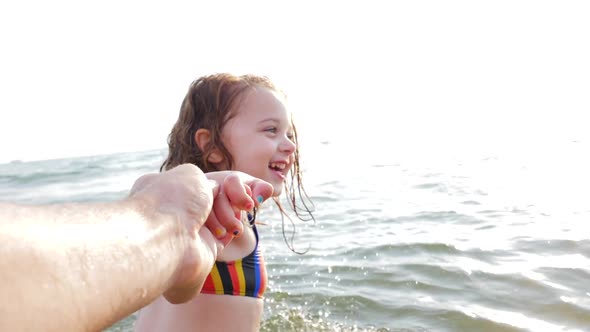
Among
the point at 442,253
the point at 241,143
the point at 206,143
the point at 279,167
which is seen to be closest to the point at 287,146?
the point at 279,167

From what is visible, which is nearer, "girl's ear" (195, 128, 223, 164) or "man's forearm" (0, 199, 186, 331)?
"man's forearm" (0, 199, 186, 331)

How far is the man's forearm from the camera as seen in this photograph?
30.9 inches

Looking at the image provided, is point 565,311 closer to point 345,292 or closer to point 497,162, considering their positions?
point 345,292

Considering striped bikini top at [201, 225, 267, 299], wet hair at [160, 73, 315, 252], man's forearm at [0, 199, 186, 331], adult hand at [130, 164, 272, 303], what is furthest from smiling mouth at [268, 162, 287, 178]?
man's forearm at [0, 199, 186, 331]

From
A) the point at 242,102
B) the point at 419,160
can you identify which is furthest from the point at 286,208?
the point at 242,102

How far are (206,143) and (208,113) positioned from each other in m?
0.16

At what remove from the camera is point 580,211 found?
5969 millimetres

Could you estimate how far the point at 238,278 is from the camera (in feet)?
8.62

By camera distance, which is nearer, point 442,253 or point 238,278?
point 238,278

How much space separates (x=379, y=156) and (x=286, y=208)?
5.28 meters

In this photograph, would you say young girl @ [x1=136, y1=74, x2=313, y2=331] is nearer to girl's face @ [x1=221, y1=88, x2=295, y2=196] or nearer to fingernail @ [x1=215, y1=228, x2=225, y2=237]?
girl's face @ [x1=221, y1=88, x2=295, y2=196]

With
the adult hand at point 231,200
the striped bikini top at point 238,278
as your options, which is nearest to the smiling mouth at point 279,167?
the striped bikini top at point 238,278

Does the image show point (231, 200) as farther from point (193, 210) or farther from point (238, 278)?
point (238, 278)

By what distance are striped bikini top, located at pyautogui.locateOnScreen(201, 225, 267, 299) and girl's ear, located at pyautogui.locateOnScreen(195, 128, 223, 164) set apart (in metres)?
0.54
